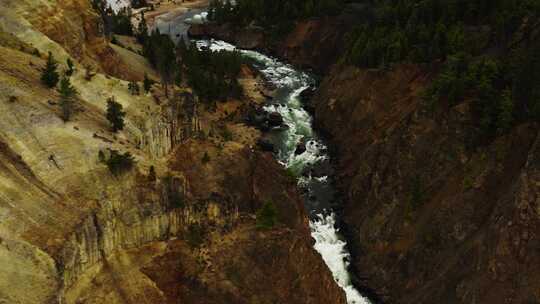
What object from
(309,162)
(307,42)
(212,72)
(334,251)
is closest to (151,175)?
(334,251)

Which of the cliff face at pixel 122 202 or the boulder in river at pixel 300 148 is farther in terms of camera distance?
the boulder in river at pixel 300 148

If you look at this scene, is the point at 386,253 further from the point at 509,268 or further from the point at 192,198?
the point at 192,198

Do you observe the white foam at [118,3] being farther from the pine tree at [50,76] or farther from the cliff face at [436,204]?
the pine tree at [50,76]

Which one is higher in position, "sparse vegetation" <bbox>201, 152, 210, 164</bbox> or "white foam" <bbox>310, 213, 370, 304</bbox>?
"sparse vegetation" <bbox>201, 152, 210, 164</bbox>

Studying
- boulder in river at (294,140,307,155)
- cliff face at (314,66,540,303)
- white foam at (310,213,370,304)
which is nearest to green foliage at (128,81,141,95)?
white foam at (310,213,370,304)

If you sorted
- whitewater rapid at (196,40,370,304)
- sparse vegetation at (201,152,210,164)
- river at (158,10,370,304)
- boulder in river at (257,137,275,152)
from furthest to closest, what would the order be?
boulder in river at (257,137,275,152)
river at (158,10,370,304)
whitewater rapid at (196,40,370,304)
sparse vegetation at (201,152,210,164)

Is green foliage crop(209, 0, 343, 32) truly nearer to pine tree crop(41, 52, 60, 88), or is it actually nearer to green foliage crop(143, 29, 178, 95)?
green foliage crop(143, 29, 178, 95)

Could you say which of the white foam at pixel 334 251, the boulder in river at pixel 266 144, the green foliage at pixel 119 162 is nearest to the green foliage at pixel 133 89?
the green foliage at pixel 119 162
